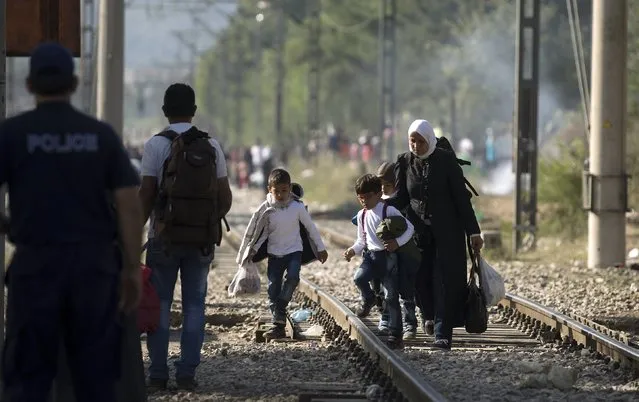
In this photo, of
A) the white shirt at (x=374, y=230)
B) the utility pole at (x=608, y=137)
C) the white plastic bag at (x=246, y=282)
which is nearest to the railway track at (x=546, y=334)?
the white shirt at (x=374, y=230)

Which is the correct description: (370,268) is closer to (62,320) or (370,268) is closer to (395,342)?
(395,342)

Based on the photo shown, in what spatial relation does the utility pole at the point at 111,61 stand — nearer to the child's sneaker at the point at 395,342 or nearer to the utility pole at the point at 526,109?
the utility pole at the point at 526,109

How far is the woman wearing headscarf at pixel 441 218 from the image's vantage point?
37.2ft

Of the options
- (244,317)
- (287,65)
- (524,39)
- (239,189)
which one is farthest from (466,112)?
(244,317)

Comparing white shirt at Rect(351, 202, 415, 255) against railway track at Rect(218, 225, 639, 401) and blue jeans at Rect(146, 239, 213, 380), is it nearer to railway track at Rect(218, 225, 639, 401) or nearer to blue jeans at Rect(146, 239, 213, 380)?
railway track at Rect(218, 225, 639, 401)

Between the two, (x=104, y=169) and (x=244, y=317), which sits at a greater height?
(x=104, y=169)

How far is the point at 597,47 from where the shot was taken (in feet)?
63.9

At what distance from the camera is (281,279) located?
41.1 ft

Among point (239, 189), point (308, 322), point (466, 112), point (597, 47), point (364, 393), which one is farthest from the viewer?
point (466, 112)

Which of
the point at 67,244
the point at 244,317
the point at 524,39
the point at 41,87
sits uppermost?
the point at 524,39

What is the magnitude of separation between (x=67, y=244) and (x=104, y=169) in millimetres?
340

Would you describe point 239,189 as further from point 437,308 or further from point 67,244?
point 67,244

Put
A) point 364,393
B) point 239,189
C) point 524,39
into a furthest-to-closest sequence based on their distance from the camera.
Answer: point 239,189 < point 524,39 < point 364,393

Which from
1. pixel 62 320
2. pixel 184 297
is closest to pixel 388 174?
pixel 184 297
